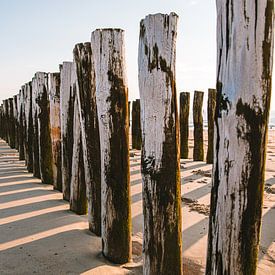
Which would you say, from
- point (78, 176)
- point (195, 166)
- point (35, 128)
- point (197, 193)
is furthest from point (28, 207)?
point (195, 166)

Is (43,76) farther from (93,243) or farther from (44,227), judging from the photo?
(93,243)

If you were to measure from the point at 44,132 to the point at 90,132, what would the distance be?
2.39 meters

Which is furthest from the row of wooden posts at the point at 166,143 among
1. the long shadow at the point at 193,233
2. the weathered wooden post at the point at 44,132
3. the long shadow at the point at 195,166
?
the long shadow at the point at 195,166

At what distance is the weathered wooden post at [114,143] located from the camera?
9.00 feet

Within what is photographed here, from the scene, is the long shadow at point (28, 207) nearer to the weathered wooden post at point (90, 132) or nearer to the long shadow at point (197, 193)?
the weathered wooden post at point (90, 132)

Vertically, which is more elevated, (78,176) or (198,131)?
(198,131)

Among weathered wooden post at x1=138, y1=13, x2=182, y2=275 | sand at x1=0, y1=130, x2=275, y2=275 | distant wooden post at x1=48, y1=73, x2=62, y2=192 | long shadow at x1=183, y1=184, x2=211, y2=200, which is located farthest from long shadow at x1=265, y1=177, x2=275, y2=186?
weathered wooden post at x1=138, y1=13, x2=182, y2=275

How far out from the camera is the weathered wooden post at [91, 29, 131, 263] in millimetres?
2742

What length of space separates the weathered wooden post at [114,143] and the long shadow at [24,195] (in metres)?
2.13

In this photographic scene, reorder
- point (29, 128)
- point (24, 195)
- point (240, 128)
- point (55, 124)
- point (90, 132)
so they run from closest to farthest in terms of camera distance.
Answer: point (240, 128)
point (90, 132)
point (24, 195)
point (55, 124)
point (29, 128)

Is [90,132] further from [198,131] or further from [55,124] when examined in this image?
[198,131]

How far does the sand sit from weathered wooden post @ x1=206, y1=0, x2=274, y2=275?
1.03m

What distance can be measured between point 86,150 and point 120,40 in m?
1.13

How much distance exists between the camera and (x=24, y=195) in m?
4.69
